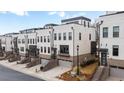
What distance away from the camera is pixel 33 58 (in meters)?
12.2

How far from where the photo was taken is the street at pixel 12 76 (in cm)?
934

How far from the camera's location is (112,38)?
8.03m

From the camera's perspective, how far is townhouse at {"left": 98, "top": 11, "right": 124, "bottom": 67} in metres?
7.74

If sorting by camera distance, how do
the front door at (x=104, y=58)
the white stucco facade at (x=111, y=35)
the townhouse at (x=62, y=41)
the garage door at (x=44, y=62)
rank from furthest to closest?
the garage door at (x=44, y=62)
the townhouse at (x=62, y=41)
the front door at (x=104, y=58)
the white stucco facade at (x=111, y=35)

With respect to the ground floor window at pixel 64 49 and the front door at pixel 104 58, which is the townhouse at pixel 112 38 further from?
the ground floor window at pixel 64 49

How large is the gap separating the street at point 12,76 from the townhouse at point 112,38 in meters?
4.22

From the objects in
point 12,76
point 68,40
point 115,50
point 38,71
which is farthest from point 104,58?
point 12,76

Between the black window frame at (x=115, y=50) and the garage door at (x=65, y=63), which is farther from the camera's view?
the garage door at (x=65, y=63)

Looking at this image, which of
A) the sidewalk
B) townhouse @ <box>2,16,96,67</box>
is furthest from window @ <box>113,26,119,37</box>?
the sidewalk

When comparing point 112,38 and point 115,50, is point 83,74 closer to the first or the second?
point 115,50

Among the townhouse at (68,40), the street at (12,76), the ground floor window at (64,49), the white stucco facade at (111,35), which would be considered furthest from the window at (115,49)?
the street at (12,76)

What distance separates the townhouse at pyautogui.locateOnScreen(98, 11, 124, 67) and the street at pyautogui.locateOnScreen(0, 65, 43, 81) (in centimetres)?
422

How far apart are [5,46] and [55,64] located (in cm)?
571
